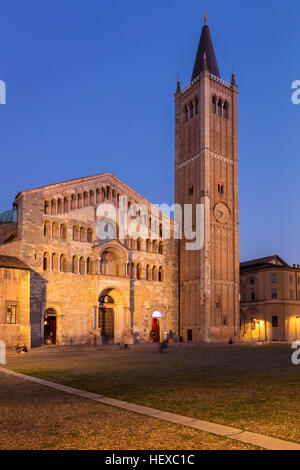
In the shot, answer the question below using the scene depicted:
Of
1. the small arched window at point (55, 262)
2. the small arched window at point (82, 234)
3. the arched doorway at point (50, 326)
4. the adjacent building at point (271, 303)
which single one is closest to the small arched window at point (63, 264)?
the small arched window at point (55, 262)

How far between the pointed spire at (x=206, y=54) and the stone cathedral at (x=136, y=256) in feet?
0.63

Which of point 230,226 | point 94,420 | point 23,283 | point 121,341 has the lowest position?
point 121,341

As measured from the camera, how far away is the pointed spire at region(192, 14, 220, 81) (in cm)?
5475

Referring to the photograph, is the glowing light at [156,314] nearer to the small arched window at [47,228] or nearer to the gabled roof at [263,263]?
the small arched window at [47,228]

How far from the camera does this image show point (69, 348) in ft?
121

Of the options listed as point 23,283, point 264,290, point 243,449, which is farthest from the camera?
point 264,290

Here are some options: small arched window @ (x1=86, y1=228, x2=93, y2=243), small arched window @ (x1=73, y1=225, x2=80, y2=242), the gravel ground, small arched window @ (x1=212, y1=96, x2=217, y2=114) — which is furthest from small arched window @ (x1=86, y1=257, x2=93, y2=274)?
the gravel ground

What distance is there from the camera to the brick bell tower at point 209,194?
159 ft

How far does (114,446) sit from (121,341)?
39.1 meters

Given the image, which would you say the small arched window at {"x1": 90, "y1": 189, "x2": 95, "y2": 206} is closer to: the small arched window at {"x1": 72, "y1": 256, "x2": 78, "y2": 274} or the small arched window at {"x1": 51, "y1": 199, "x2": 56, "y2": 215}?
the small arched window at {"x1": 51, "y1": 199, "x2": 56, "y2": 215}

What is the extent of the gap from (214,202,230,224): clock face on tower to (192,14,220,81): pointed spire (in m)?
17.2
